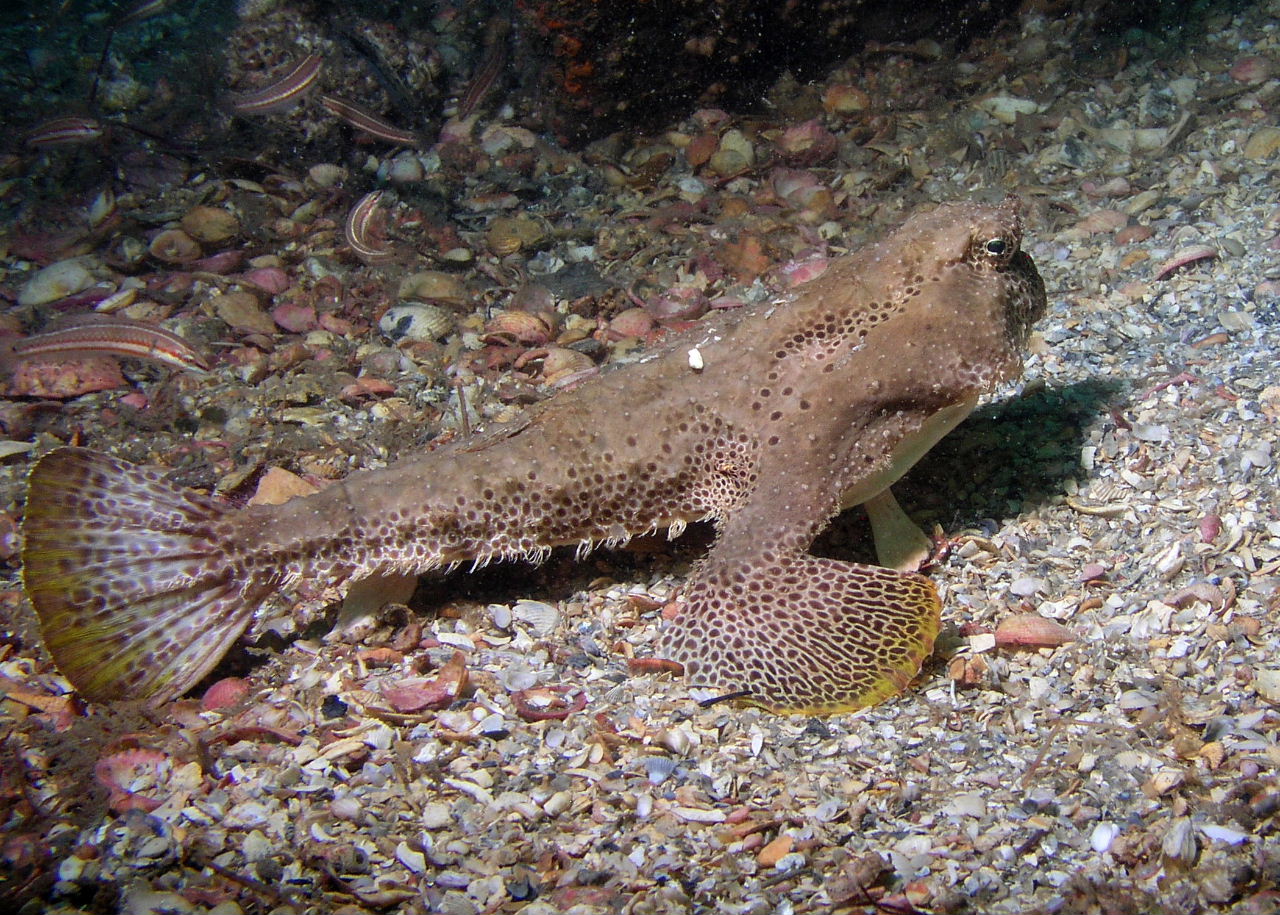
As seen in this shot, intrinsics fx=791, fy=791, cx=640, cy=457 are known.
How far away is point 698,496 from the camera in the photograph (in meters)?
4.13

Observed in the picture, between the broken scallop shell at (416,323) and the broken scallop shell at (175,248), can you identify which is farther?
the broken scallop shell at (175,248)

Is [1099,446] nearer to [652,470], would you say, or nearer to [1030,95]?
[652,470]

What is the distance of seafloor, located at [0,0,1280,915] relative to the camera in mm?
2670

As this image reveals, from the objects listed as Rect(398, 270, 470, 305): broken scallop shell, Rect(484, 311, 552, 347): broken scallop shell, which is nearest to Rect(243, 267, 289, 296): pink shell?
Rect(398, 270, 470, 305): broken scallop shell

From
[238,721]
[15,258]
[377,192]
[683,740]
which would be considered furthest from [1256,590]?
[15,258]

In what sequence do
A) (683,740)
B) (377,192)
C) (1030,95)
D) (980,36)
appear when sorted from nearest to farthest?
(683,740) → (377,192) → (1030,95) → (980,36)

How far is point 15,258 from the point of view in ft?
22.3

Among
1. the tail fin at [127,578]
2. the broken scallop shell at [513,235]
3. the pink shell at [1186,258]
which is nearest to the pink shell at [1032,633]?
the pink shell at [1186,258]

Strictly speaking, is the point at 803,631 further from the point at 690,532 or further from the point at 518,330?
the point at 518,330

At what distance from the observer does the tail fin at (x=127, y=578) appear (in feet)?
11.6

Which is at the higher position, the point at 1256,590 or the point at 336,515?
the point at 336,515

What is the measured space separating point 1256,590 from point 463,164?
7368 millimetres

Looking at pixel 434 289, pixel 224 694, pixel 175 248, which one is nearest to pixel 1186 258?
pixel 434 289

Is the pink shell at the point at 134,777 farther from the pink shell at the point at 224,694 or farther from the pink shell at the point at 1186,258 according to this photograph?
the pink shell at the point at 1186,258
